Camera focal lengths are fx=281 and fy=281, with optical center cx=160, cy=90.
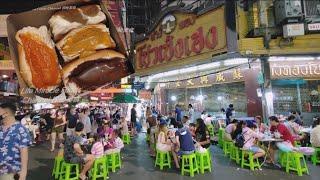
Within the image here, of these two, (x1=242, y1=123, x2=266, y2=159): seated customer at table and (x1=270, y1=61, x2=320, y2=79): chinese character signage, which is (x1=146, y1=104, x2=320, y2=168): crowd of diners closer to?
(x1=242, y1=123, x2=266, y2=159): seated customer at table

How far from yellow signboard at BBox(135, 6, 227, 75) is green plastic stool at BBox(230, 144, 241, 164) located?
3122 millimetres

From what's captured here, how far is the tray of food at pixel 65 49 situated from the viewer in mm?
5090

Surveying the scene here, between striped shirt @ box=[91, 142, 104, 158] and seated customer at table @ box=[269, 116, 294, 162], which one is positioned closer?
striped shirt @ box=[91, 142, 104, 158]

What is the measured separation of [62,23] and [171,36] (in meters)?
4.34

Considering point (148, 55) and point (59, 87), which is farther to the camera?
point (148, 55)

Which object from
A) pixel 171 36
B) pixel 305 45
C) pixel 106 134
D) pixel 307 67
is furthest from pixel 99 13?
pixel 307 67

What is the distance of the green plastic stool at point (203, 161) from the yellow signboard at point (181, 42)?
8.82 ft

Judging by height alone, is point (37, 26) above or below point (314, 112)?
above

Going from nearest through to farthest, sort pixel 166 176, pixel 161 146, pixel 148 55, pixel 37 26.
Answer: pixel 37 26
pixel 166 176
pixel 161 146
pixel 148 55

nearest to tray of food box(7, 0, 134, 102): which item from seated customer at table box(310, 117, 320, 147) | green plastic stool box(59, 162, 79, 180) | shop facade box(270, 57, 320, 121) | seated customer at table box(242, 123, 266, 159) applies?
green plastic stool box(59, 162, 79, 180)

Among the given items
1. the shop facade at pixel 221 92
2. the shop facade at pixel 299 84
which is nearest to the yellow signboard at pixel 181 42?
the shop facade at pixel 221 92

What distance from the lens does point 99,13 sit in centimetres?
526

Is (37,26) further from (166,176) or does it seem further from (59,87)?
(166,176)

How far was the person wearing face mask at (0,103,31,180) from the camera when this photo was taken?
4.08 metres
